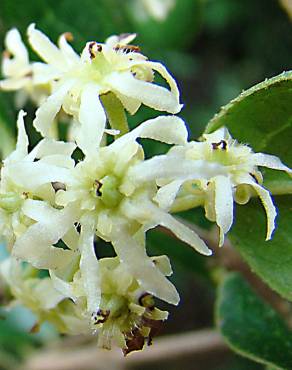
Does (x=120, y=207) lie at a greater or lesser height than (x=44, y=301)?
greater

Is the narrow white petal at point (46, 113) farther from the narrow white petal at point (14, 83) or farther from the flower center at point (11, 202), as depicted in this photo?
A: the narrow white petal at point (14, 83)

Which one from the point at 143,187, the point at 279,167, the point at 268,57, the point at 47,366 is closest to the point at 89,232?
the point at 143,187

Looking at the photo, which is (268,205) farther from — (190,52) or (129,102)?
(190,52)

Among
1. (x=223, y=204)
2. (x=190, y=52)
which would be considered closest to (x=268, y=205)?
(x=223, y=204)

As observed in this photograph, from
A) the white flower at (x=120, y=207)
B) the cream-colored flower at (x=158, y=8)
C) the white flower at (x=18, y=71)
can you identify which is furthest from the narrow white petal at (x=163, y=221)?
the cream-colored flower at (x=158, y=8)

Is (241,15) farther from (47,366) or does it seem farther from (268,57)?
(47,366)

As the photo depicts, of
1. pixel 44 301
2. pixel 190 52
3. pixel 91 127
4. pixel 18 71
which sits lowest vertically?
pixel 190 52
